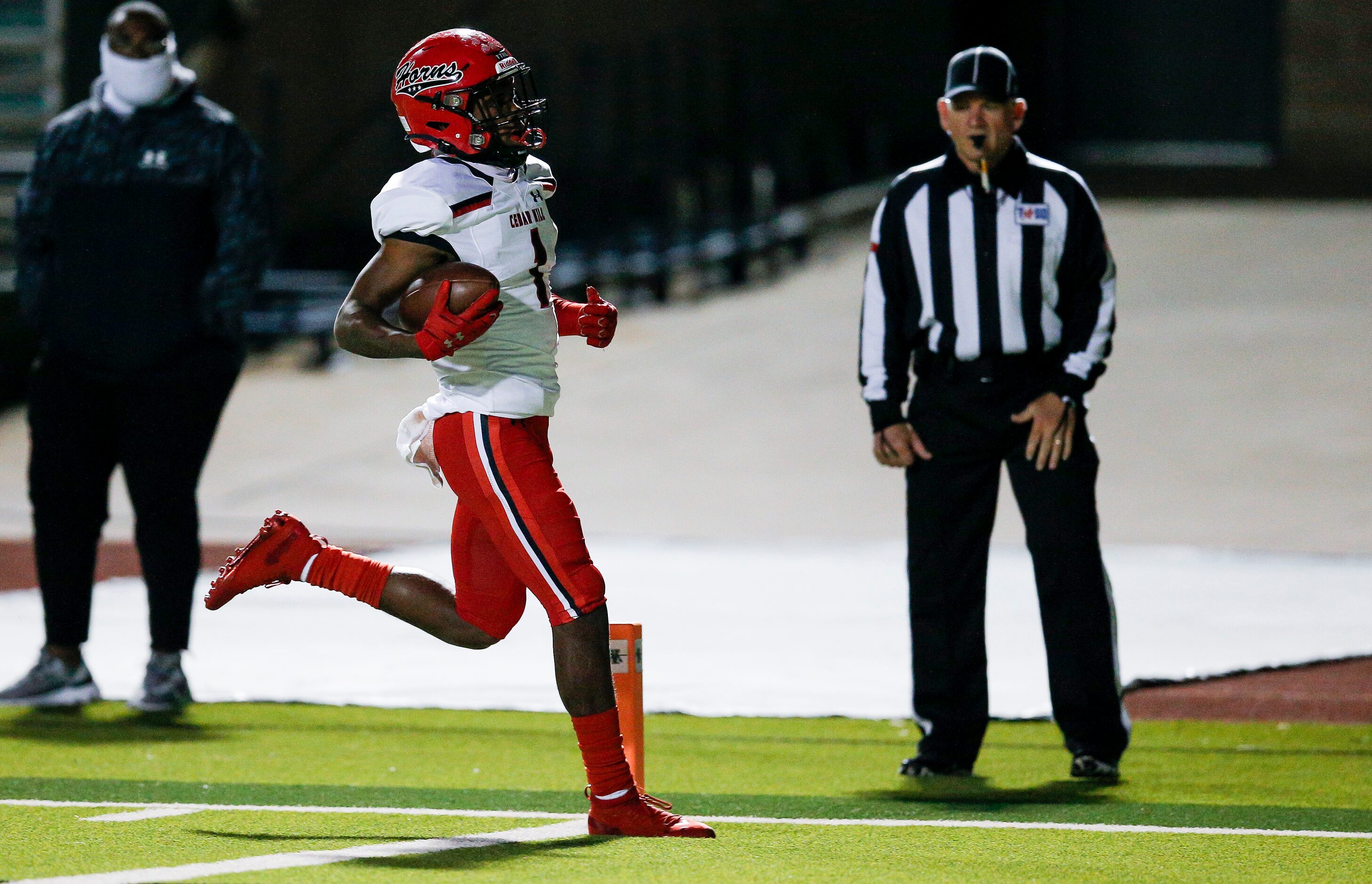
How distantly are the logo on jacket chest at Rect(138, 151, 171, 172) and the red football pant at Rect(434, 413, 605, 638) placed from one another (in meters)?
2.69

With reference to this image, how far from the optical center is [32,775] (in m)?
5.77

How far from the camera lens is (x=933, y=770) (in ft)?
19.3

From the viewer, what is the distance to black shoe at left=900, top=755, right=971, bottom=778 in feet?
19.3

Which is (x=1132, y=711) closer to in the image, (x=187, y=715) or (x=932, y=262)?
(x=932, y=262)

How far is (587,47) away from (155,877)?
16.5 m

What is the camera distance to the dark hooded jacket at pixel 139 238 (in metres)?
7.03

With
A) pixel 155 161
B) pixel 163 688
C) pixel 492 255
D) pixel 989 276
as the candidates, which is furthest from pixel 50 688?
pixel 989 276

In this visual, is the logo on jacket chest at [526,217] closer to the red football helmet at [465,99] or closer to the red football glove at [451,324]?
the red football helmet at [465,99]

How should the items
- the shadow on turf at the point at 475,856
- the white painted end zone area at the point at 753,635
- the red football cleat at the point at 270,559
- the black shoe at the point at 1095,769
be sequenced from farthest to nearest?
1. the white painted end zone area at the point at 753,635
2. the black shoe at the point at 1095,769
3. the red football cleat at the point at 270,559
4. the shadow on turf at the point at 475,856

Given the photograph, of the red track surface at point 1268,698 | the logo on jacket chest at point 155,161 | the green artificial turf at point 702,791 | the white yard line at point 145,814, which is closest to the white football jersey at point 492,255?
the green artificial turf at point 702,791

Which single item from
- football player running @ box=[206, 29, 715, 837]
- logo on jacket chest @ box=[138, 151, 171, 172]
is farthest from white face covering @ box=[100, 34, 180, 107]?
football player running @ box=[206, 29, 715, 837]

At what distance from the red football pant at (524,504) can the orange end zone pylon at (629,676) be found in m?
0.25

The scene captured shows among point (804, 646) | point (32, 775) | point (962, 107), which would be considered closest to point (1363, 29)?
point (804, 646)

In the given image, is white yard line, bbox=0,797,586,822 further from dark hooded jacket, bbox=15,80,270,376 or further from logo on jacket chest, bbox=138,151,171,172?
logo on jacket chest, bbox=138,151,171,172
